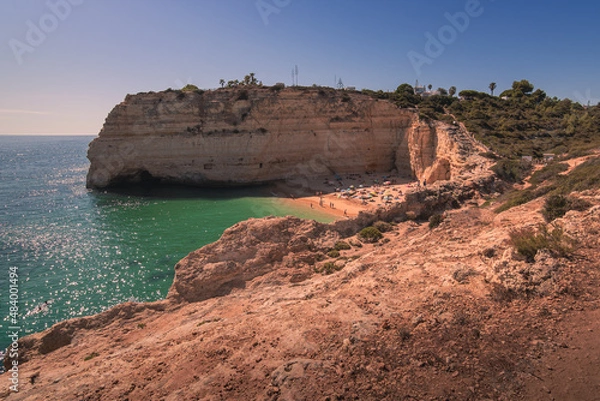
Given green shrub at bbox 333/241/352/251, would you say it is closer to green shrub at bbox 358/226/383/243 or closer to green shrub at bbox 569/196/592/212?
green shrub at bbox 358/226/383/243

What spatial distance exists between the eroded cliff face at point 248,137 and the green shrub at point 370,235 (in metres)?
25.4

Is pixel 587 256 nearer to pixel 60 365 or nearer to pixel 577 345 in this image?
pixel 577 345

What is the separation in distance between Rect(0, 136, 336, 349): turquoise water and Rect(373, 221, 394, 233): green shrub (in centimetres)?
1181

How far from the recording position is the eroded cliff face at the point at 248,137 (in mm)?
39094

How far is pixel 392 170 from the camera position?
4225cm

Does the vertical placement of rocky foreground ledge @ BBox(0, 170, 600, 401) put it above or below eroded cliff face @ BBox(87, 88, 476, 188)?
below

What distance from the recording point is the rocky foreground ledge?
494cm

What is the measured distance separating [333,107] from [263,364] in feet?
125

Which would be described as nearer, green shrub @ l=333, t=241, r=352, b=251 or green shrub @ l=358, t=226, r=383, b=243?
green shrub @ l=333, t=241, r=352, b=251

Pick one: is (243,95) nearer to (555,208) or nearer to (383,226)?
(383,226)

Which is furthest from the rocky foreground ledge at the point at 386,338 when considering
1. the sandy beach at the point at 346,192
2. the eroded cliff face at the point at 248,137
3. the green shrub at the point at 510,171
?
the eroded cliff face at the point at 248,137

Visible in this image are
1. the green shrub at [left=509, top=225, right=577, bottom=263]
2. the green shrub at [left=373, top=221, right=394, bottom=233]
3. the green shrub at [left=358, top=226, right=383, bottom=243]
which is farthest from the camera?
the green shrub at [left=373, top=221, right=394, bottom=233]

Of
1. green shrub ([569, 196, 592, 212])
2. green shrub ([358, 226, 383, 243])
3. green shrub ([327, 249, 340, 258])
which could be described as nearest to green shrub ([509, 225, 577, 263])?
green shrub ([569, 196, 592, 212])

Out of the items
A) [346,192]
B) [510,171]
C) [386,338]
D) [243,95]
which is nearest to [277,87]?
[243,95]
